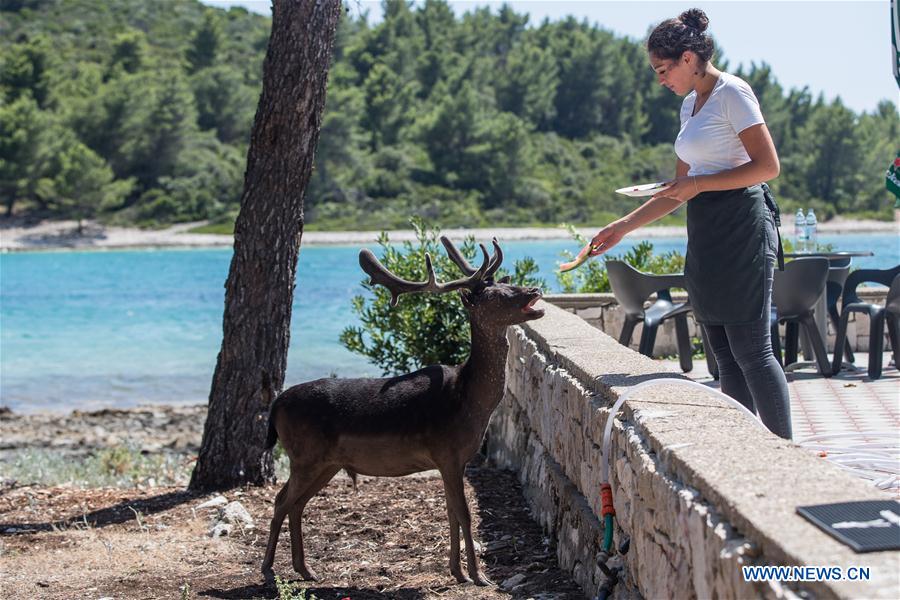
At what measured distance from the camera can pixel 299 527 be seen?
563 centimetres

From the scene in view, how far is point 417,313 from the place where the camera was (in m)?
10.5

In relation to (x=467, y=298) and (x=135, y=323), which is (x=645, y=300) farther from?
(x=135, y=323)

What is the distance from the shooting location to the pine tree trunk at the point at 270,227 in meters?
7.92

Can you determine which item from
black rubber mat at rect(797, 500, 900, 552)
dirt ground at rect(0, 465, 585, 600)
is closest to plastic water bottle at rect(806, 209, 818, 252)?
dirt ground at rect(0, 465, 585, 600)

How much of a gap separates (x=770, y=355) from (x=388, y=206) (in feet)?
268

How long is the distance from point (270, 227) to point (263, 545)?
2.40 m

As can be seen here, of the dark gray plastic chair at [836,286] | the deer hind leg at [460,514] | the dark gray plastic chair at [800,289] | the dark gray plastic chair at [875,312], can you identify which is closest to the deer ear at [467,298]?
the deer hind leg at [460,514]

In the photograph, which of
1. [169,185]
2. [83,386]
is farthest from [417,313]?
[169,185]

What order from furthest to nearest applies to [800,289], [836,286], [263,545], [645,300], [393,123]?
[393,123] → [836,286] → [645,300] → [800,289] → [263,545]

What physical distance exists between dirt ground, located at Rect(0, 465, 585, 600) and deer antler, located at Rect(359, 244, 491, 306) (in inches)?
58.5

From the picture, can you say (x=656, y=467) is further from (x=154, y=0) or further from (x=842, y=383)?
(x=154, y=0)

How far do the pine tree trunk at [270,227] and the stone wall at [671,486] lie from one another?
2127 mm

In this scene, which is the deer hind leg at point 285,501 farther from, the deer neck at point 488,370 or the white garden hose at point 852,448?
the white garden hose at point 852,448

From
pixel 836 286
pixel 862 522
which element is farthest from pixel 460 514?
pixel 836 286
